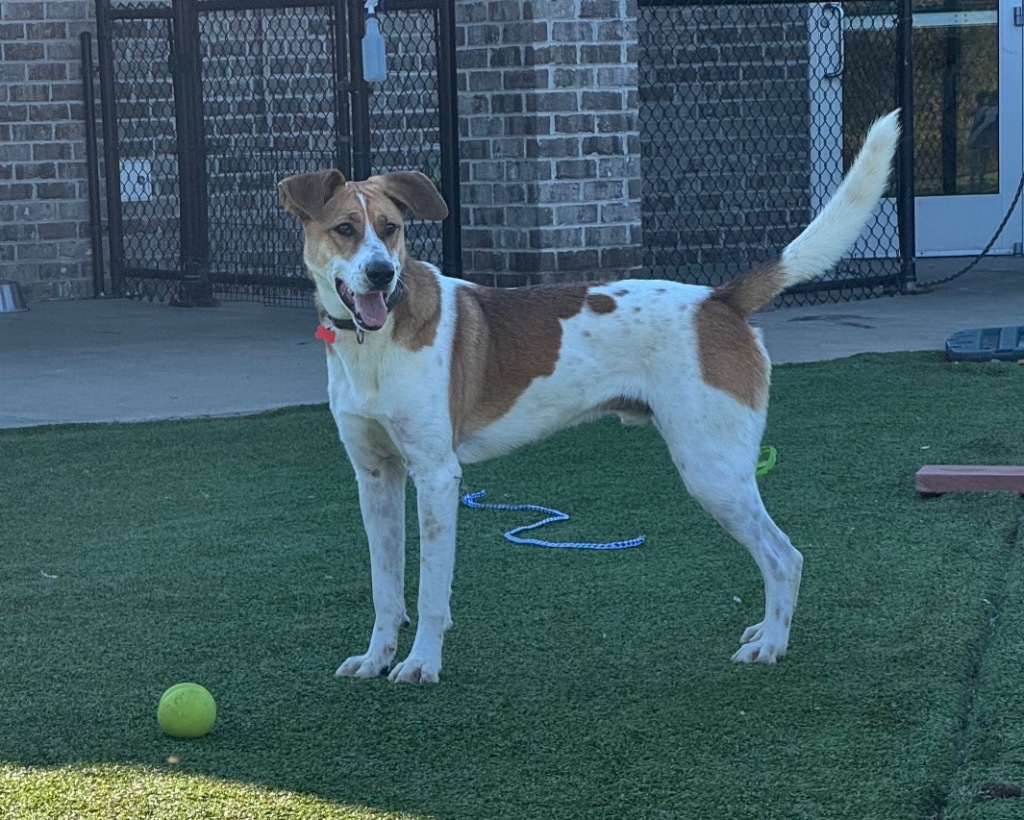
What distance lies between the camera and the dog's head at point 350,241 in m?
4.03

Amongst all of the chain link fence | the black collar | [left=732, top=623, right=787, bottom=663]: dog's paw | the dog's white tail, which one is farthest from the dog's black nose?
the chain link fence

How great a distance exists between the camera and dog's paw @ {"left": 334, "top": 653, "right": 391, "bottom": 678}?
4.20m

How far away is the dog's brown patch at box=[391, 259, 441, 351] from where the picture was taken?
13.7ft

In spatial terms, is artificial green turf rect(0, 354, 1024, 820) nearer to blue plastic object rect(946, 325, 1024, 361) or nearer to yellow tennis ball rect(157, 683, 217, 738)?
yellow tennis ball rect(157, 683, 217, 738)

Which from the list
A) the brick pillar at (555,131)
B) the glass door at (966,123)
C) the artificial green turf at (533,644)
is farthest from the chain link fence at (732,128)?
the artificial green turf at (533,644)

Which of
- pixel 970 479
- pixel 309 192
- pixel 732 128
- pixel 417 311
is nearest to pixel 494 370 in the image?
pixel 417 311

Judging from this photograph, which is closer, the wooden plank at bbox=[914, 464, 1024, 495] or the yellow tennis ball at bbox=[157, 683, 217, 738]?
the yellow tennis ball at bbox=[157, 683, 217, 738]

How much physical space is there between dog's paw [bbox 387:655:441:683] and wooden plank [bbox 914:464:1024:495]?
2.30 meters

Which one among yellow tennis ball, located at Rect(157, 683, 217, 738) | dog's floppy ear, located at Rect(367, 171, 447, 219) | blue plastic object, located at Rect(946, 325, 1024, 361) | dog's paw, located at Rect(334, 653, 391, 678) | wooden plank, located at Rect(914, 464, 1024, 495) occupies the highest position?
dog's floppy ear, located at Rect(367, 171, 447, 219)

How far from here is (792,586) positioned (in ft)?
14.0

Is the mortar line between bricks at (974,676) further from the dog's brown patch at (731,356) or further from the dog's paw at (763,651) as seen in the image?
the dog's brown patch at (731,356)

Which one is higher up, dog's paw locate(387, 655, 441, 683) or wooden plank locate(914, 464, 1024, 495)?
wooden plank locate(914, 464, 1024, 495)

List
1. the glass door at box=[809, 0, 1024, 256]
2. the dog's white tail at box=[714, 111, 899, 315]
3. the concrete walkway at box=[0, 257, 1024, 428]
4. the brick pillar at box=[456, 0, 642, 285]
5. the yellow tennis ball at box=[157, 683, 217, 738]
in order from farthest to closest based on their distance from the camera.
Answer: the glass door at box=[809, 0, 1024, 256], the brick pillar at box=[456, 0, 642, 285], the concrete walkway at box=[0, 257, 1024, 428], the dog's white tail at box=[714, 111, 899, 315], the yellow tennis ball at box=[157, 683, 217, 738]

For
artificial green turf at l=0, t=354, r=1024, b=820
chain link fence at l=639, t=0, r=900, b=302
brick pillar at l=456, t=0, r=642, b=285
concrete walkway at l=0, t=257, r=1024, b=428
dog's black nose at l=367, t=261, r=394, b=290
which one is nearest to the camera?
artificial green turf at l=0, t=354, r=1024, b=820
